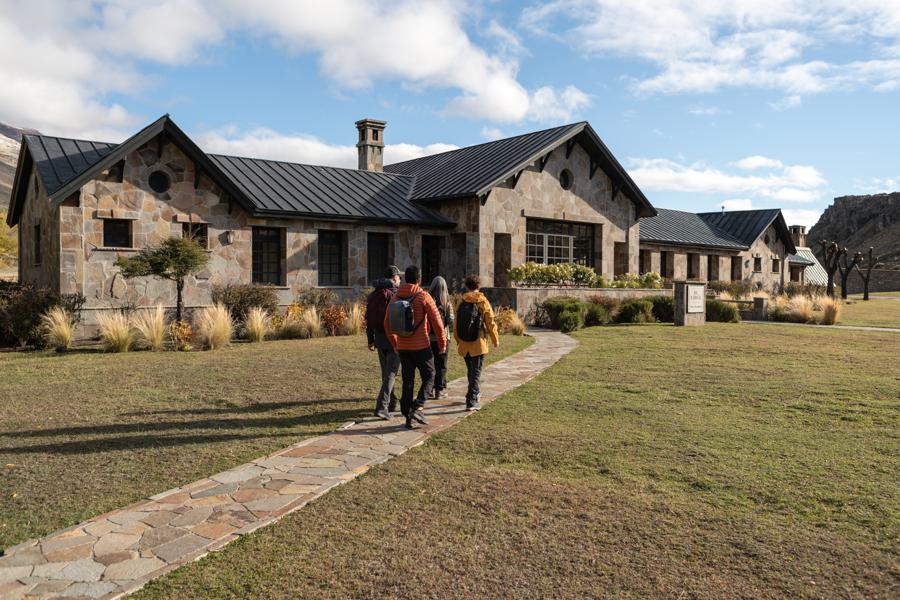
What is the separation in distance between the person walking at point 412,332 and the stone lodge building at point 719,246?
26.0m

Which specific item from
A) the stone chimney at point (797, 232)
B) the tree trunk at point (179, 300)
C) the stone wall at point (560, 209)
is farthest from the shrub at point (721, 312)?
the stone chimney at point (797, 232)

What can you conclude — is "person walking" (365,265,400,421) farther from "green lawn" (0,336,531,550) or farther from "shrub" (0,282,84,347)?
"shrub" (0,282,84,347)

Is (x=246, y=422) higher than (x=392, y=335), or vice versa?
(x=392, y=335)

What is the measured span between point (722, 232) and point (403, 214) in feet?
78.9

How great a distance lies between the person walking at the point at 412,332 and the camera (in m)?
7.42

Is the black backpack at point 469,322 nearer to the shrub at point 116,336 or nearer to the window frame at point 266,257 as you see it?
the shrub at point 116,336

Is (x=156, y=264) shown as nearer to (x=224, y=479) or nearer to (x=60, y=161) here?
(x=60, y=161)

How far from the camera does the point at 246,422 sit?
25.6ft

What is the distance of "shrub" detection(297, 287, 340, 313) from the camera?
1906 cm

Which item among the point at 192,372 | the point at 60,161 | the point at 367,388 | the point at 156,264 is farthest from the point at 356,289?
the point at 367,388

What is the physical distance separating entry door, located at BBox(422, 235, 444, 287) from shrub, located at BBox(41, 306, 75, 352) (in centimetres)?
1135

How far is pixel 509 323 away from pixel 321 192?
25.3 feet

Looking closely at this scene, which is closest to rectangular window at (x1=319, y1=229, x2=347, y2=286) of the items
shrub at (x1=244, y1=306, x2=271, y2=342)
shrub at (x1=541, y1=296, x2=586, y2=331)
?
shrub at (x1=244, y1=306, x2=271, y2=342)

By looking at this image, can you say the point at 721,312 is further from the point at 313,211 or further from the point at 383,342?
the point at 383,342
